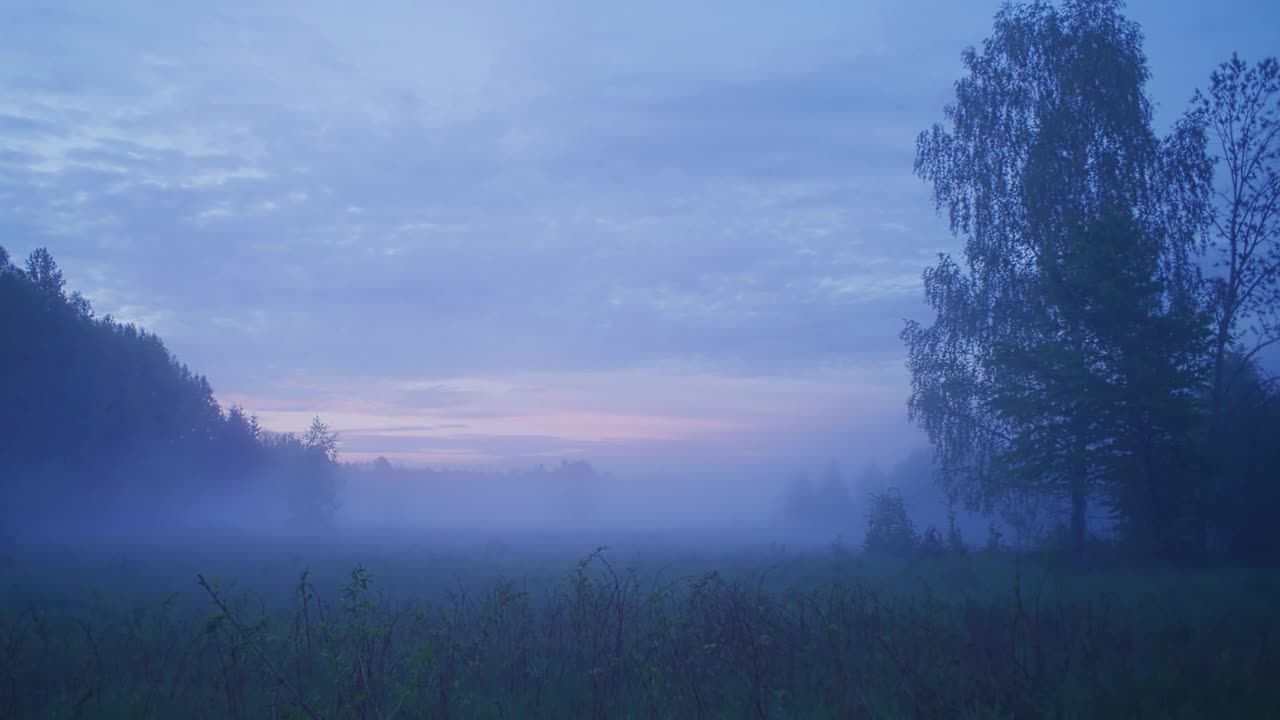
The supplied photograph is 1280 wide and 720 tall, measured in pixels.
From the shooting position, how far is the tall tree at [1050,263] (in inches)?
601

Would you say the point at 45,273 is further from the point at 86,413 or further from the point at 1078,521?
the point at 1078,521

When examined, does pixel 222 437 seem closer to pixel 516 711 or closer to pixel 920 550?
pixel 920 550

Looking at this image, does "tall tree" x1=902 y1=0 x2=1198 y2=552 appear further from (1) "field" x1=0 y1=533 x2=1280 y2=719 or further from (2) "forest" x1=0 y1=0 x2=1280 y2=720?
(1) "field" x1=0 y1=533 x2=1280 y2=719

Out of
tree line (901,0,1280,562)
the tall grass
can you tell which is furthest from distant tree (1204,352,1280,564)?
the tall grass

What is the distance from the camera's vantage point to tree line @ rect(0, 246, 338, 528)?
1171 inches

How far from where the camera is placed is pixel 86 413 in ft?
107

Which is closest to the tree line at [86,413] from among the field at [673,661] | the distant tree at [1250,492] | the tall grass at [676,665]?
the field at [673,661]

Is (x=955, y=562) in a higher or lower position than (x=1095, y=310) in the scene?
lower

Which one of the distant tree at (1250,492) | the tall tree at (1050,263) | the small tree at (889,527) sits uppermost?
the tall tree at (1050,263)

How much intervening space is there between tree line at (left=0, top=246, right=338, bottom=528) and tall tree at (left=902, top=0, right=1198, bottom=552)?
1512 inches

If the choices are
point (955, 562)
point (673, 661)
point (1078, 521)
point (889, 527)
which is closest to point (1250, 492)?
point (1078, 521)

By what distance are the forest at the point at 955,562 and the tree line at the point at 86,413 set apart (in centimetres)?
18

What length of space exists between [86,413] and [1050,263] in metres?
42.2

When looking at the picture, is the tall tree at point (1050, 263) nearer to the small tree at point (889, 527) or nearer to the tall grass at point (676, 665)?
the small tree at point (889, 527)
